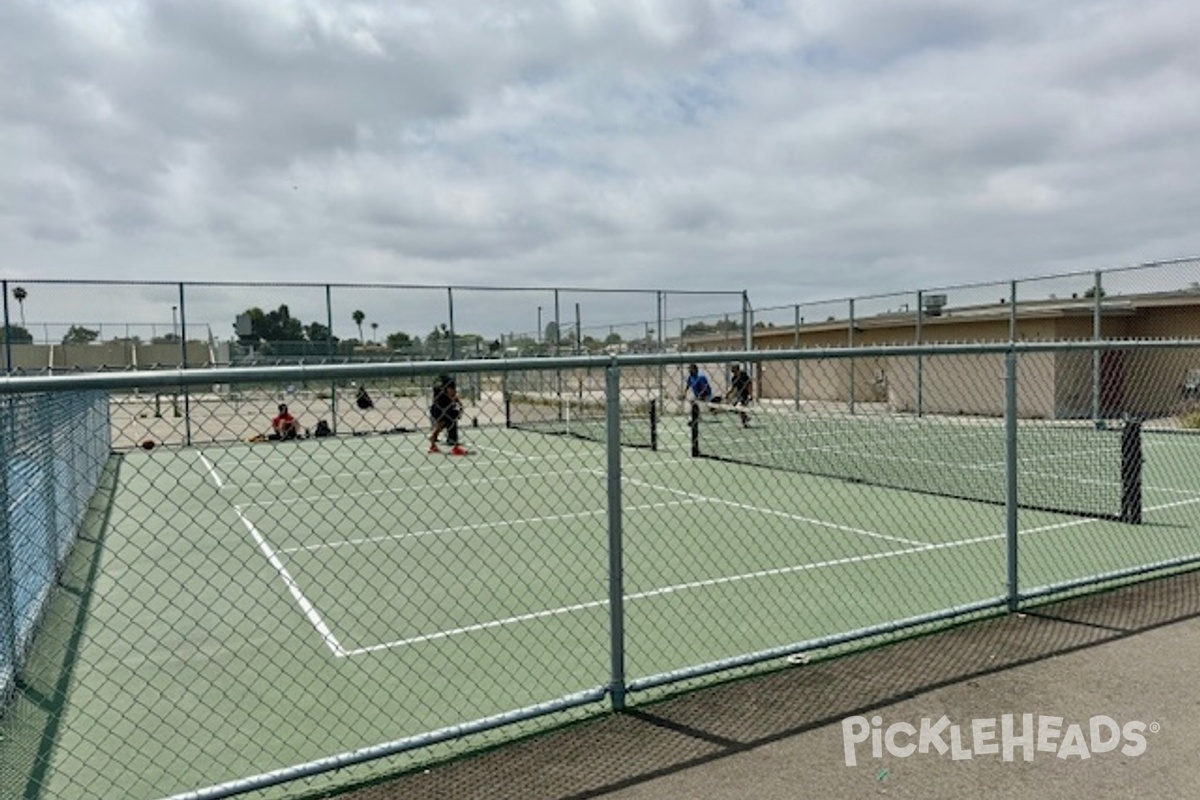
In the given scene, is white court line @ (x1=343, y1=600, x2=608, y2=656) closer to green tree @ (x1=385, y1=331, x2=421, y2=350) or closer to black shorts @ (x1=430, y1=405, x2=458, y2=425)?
black shorts @ (x1=430, y1=405, x2=458, y2=425)

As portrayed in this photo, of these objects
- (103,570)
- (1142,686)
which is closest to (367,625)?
(103,570)

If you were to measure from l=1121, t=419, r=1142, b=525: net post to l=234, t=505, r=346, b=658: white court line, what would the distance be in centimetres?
788

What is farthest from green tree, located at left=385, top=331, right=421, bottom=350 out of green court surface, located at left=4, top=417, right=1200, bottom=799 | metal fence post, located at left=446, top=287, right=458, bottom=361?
green court surface, located at left=4, top=417, right=1200, bottom=799

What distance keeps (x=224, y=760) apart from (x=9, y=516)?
74.2 inches

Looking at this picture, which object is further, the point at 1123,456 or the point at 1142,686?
the point at 1123,456

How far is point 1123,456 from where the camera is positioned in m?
8.48

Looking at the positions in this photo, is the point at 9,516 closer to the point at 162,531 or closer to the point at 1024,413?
the point at 162,531

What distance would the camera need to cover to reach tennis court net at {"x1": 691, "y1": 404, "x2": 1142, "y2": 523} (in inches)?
382

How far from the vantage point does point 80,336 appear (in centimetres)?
2138

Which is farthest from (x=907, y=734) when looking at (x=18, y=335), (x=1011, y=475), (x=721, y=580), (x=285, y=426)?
(x=18, y=335)

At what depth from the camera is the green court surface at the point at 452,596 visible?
14.3 feet

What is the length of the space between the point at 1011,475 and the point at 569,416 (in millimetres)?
17403
